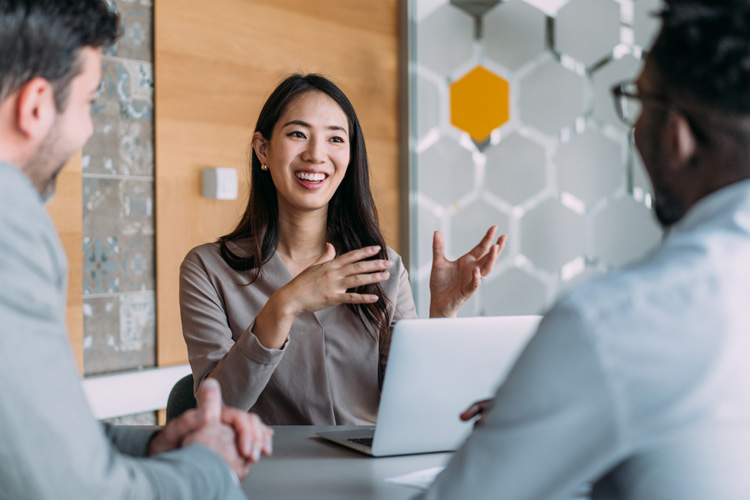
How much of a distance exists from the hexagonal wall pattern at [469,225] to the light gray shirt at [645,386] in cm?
297

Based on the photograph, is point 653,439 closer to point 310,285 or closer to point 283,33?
point 310,285

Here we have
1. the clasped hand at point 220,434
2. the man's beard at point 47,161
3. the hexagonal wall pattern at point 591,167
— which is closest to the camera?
the man's beard at point 47,161

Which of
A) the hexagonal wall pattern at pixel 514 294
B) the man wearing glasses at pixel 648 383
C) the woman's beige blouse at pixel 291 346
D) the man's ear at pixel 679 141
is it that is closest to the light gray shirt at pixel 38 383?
the man wearing glasses at pixel 648 383

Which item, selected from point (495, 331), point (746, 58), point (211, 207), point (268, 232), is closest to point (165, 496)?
point (495, 331)

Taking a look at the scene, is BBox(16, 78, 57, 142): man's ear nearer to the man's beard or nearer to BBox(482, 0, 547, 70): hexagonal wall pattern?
the man's beard

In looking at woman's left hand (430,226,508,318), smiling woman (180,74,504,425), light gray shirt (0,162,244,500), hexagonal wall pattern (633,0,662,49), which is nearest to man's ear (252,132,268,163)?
smiling woman (180,74,504,425)

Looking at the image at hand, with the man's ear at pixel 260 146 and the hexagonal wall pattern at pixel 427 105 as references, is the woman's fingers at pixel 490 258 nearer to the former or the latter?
the man's ear at pixel 260 146

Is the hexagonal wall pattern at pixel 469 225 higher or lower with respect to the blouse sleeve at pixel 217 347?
higher

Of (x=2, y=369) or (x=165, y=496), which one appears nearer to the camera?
(x=2, y=369)

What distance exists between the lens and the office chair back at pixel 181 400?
6.23 feet

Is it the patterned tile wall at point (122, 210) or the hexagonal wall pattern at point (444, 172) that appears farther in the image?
the hexagonal wall pattern at point (444, 172)

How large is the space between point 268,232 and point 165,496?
1.34 m

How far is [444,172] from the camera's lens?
3.81 metres

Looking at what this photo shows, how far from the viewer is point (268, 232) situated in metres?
2.19
